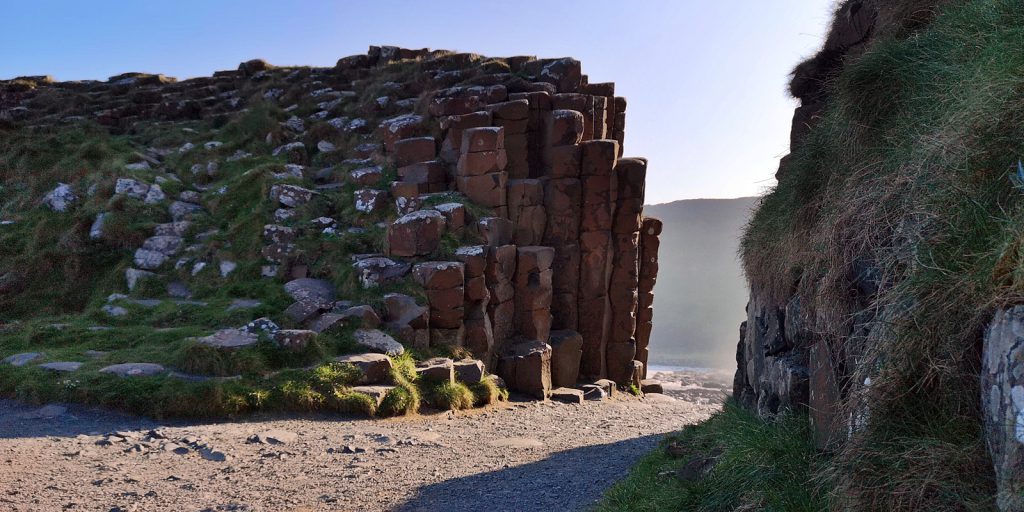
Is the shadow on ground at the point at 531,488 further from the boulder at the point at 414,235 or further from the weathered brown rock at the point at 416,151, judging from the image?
the weathered brown rock at the point at 416,151

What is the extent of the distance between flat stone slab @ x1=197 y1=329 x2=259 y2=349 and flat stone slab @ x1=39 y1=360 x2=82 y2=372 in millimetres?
1895

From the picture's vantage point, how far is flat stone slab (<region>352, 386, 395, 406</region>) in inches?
499

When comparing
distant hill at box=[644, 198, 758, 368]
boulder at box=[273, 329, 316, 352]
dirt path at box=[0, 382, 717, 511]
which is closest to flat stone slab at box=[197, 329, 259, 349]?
boulder at box=[273, 329, 316, 352]

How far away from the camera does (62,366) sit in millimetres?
12164

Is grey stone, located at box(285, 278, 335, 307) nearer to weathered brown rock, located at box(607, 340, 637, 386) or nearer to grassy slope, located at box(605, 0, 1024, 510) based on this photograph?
weathered brown rock, located at box(607, 340, 637, 386)

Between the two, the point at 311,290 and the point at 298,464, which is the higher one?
the point at 311,290

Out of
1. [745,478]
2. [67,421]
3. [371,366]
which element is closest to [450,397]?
[371,366]

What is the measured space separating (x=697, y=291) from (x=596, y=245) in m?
70.8

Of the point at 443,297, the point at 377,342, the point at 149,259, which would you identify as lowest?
the point at 377,342

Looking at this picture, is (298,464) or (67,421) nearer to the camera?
(298,464)

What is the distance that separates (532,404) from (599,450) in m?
4.53

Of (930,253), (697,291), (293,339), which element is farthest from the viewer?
(697,291)

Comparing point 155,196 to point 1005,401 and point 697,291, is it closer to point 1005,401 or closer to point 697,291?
point 1005,401

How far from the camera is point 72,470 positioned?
28.5ft
